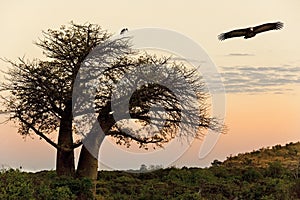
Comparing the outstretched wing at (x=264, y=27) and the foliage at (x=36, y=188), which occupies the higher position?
the outstretched wing at (x=264, y=27)

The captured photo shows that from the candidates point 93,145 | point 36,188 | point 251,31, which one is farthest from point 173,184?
point 36,188

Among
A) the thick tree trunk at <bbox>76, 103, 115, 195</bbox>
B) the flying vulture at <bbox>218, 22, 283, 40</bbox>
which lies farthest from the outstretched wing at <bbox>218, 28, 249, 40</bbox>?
the thick tree trunk at <bbox>76, 103, 115, 195</bbox>

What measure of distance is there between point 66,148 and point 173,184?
122 inches

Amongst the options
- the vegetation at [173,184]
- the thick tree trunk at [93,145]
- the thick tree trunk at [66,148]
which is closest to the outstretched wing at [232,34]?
the thick tree trunk at [93,145]

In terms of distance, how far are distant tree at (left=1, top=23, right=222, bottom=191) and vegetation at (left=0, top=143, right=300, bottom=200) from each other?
1.13m

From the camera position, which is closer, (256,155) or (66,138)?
(66,138)

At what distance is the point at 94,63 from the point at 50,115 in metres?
1.86

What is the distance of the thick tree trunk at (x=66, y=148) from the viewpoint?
1702 cm

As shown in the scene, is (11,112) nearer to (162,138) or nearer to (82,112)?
(82,112)

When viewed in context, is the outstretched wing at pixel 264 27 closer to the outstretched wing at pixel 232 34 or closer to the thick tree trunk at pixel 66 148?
the outstretched wing at pixel 232 34

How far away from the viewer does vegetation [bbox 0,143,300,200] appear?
42.0ft

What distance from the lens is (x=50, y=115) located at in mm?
17016

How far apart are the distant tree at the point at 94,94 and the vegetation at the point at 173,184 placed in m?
1.13

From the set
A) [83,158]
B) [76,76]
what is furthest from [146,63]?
[83,158]
